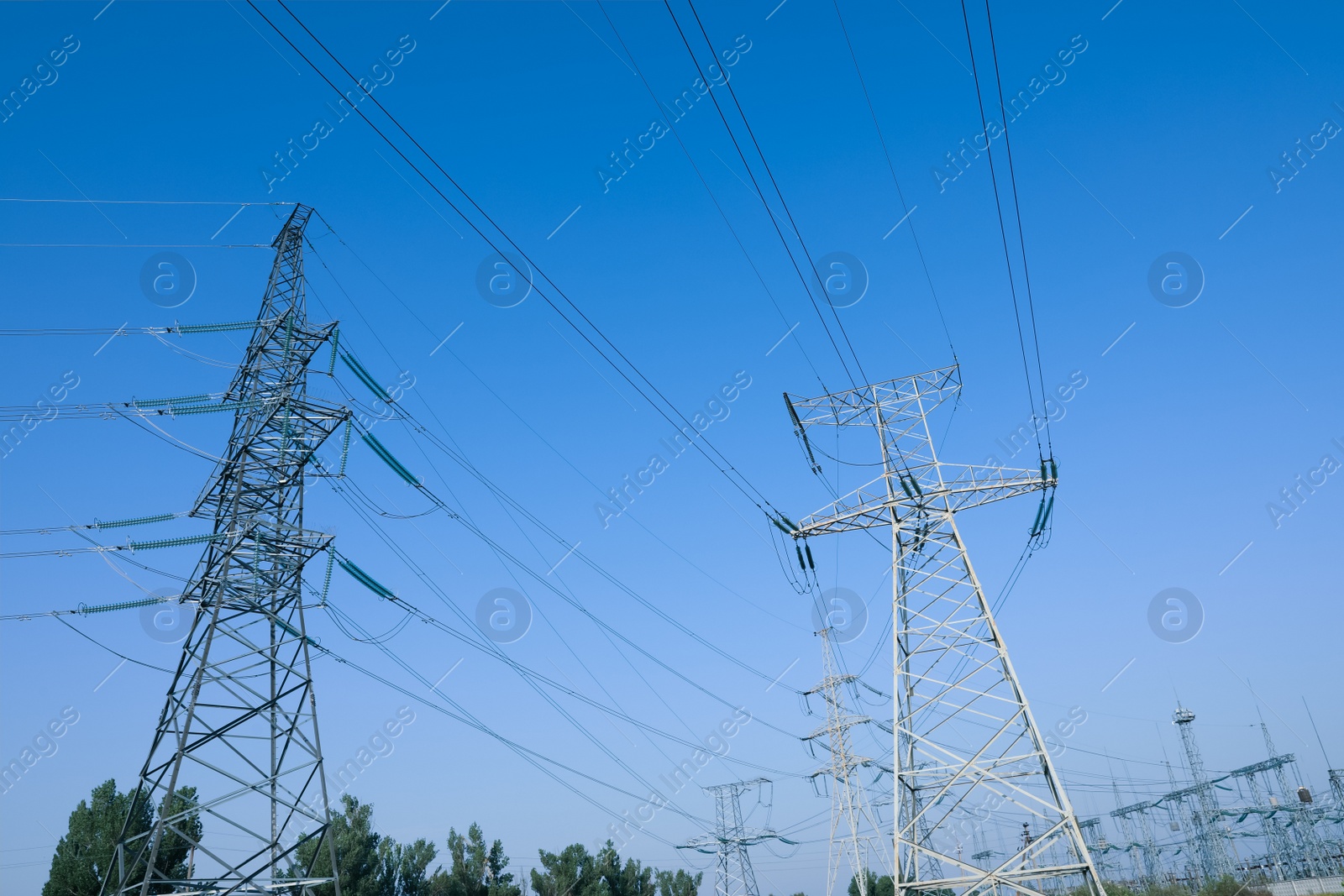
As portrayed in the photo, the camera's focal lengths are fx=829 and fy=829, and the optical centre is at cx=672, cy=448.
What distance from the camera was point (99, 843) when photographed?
29203 mm

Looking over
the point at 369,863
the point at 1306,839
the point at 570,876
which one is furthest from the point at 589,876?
the point at 1306,839

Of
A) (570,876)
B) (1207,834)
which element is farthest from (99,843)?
(1207,834)

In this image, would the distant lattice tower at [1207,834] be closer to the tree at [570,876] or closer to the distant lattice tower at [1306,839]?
the distant lattice tower at [1306,839]

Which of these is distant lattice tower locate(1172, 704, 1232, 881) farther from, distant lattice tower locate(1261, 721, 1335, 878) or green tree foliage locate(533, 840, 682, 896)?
green tree foliage locate(533, 840, 682, 896)

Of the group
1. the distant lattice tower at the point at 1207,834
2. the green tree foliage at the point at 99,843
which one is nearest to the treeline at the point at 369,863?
the green tree foliage at the point at 99,843

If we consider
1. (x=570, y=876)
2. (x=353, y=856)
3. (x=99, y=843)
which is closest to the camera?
(x=99, y=843)

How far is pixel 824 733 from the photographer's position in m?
49.2

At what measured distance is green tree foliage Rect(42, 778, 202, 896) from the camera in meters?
28.2

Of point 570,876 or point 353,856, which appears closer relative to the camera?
point 353,856

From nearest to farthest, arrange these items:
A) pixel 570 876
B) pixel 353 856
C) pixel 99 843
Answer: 1. pixel 99 843
2. pixel 353 856
3. pixel 570 876

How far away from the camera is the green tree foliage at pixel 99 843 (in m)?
28.2

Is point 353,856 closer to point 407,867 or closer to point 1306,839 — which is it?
point 407,867

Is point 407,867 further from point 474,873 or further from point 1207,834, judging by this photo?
point 1207,834


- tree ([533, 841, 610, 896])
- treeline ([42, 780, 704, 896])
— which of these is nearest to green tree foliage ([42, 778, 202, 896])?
treeline ([42, 780, 704, 896])
